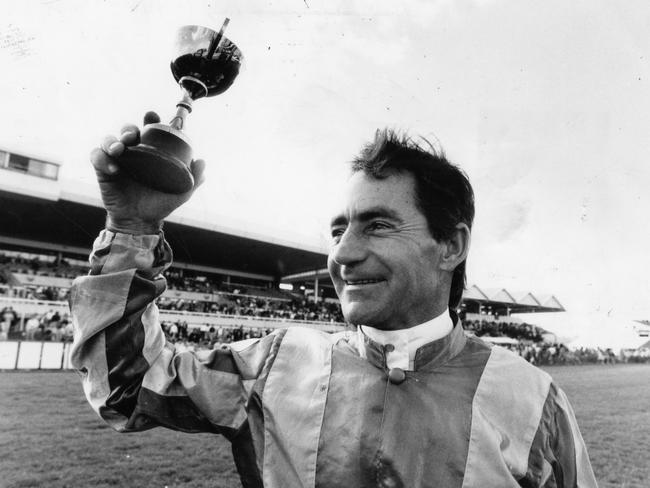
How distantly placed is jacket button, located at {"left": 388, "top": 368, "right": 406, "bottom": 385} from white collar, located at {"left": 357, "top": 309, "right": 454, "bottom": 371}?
6 cm

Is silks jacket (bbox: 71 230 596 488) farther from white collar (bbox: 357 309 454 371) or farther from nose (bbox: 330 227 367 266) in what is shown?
nose (bbox: 330 227 367 266)

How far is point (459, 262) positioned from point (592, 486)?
0.82 meters

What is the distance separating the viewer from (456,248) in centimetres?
194

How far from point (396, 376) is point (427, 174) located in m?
0.72

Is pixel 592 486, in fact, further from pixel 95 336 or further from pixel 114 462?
pixel 114 462

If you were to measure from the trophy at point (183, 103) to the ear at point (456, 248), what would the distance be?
3.03ft

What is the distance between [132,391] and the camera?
1479 millimetres

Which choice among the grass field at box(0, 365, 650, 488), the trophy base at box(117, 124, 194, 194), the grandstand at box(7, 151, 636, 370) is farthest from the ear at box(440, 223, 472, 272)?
the grandstand at box(7, 151, 636, 370)

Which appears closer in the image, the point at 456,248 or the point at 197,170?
the point at 197,170

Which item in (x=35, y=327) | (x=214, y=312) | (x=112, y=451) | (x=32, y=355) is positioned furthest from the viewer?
(x=214, y=312)

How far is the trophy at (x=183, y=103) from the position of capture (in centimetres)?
146

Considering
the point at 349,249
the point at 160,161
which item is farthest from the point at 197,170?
the point at 349,249

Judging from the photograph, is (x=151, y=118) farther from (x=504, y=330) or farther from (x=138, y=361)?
(x=504, y=330)

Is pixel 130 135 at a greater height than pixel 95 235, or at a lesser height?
lesser
